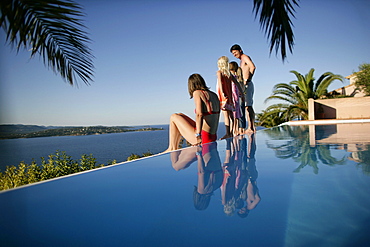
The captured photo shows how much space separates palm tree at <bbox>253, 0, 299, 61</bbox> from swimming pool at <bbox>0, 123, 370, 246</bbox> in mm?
1907

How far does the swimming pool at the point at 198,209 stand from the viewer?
89 centimetres

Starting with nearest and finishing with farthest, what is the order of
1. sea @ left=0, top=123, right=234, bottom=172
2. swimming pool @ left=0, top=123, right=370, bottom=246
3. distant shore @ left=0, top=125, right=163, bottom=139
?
swimming pool @ left=0, top=123, right=370, bottom=246, distant shore @ left=0, top=125, right=163, bottom=139, sea @ left=0, top=123, right=234, bottom=172

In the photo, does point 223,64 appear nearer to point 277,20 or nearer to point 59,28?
point 277,20

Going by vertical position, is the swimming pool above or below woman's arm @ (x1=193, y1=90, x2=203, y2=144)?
below

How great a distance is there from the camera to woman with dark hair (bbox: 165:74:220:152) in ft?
13.0

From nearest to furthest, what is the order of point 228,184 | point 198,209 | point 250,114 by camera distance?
1. point 198,209
2. point 228,184
3. point 250,114

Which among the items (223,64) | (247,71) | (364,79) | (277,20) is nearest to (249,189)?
(277,20)

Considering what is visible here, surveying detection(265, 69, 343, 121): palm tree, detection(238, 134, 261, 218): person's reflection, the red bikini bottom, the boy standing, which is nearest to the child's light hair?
the boy standing

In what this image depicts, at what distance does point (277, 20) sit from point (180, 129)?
209 centimetres

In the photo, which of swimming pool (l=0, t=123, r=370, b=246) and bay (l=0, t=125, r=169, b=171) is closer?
swimming pool (l=0, t=123, r=370, b=246)

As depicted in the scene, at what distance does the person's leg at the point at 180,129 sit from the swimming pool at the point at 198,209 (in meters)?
2.18

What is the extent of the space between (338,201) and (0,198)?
66.7 inches

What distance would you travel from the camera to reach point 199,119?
392 cm

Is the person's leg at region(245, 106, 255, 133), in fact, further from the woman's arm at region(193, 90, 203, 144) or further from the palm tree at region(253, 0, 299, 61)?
the palm tree at region(253, 0, 299, 61)
